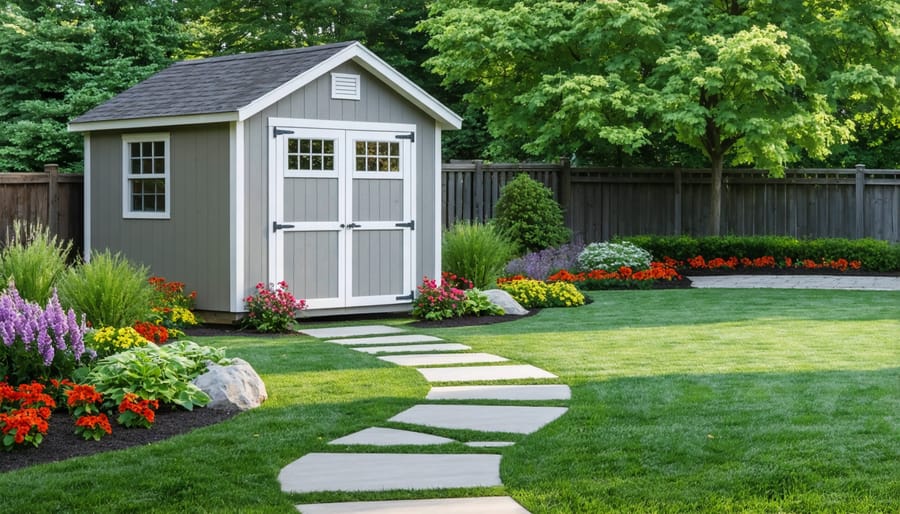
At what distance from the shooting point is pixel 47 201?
13891 millimetres

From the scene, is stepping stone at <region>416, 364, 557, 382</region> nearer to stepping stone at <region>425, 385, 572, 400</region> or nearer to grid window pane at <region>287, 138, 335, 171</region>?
stepping stone at <region>425, 385, 572, 400</region>

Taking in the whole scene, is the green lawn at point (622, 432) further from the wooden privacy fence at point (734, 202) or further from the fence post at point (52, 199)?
the wooden privacy fence at point (734, 202)

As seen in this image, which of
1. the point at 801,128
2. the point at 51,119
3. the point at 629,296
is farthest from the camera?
the point at 51,119

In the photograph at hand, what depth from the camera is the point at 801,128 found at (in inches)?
723

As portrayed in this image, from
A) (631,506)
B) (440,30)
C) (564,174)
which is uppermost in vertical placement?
(440,30)

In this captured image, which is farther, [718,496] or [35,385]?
[35,385]

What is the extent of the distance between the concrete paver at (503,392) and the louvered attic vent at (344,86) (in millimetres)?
5524

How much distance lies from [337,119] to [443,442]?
23.1 feet

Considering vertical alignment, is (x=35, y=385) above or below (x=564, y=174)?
below

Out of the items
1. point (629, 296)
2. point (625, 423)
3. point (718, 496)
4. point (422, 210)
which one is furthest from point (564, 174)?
point (718, 496)

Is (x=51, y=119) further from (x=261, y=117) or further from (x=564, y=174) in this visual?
(x=261, y=117)

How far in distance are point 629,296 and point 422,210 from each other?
Answer: 328cm

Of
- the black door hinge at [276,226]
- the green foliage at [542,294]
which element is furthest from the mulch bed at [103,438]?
the green foliage at [542,294]

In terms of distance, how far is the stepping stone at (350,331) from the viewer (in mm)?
10977
